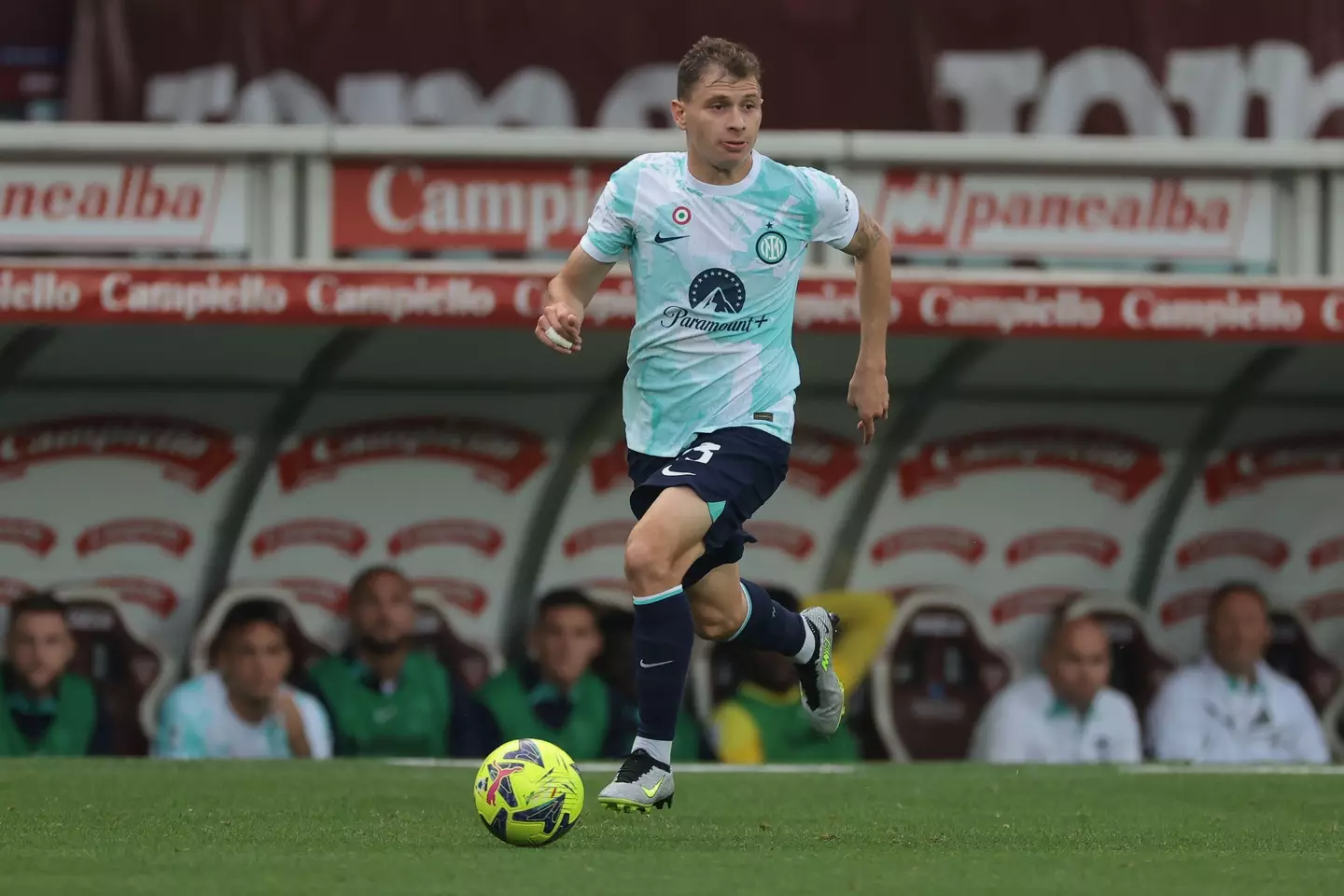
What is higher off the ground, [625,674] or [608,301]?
[608,301]

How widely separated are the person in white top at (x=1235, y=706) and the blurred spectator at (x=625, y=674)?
204 centimetres

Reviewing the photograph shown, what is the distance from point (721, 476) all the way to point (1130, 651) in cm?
577

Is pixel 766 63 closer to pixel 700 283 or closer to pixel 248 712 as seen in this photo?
pixel 248 712

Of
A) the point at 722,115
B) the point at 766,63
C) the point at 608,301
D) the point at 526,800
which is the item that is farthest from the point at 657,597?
the point at 766,63

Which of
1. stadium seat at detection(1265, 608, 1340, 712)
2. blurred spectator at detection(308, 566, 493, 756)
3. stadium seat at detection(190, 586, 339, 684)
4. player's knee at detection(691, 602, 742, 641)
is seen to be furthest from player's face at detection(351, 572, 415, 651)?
player's knee at detection(691, 602, 742, 641)

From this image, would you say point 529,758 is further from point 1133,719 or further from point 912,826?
point 1133,719

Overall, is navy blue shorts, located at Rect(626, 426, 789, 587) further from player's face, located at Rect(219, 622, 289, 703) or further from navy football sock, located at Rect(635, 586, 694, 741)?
player's face, located at Rect(219, 622, 289, 703)

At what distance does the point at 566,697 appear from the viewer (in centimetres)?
1099

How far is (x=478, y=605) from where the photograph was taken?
11.3 metres

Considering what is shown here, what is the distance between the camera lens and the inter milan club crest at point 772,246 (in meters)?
6.51

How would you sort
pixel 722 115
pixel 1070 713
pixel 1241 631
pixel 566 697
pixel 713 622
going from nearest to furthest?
pixel 722 115, pixel 713 622, pixel 566 697, pixel 1070 713, pixel 1241 631

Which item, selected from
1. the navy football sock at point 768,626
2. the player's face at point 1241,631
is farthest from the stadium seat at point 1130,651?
the navy football sock at point 768,626

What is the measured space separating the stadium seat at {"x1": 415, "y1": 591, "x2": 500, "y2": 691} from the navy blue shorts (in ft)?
15.6

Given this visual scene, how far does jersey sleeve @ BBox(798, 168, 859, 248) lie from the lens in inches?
260
